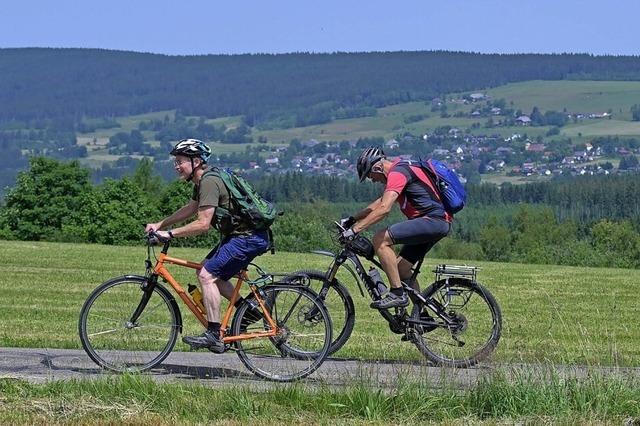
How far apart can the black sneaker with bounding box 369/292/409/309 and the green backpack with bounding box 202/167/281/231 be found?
1.38 metres

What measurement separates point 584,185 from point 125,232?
10999 centimetres

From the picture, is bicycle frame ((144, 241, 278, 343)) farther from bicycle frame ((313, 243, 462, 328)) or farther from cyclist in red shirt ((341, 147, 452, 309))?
cyclist in red shirt ((341, 147, 452, 309))

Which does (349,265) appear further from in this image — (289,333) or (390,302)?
(289,333)

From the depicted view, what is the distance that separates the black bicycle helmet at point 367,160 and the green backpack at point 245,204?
43.3 inches

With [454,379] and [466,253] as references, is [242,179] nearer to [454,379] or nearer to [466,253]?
[454,379]

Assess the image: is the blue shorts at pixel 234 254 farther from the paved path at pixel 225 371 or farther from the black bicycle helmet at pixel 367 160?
the black bicycle helmet at pixel 367 160

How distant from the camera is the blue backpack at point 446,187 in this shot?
12492 mm

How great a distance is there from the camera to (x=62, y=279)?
106 feet

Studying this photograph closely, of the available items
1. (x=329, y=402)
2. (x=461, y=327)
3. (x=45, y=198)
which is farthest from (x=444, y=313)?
(x=45, y=198)

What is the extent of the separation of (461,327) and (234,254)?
2275 mm

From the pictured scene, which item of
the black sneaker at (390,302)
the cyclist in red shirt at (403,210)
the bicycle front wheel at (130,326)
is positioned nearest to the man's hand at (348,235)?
the cyclist in red shirt at (403,210)

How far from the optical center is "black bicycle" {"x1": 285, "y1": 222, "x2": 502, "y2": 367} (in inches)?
491

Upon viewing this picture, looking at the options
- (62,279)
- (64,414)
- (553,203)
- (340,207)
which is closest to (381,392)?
(64,414)

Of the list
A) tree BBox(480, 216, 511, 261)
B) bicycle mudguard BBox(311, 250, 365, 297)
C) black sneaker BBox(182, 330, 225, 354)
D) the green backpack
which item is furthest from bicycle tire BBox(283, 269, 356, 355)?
tree BBox(480, 216, 511, 261)
